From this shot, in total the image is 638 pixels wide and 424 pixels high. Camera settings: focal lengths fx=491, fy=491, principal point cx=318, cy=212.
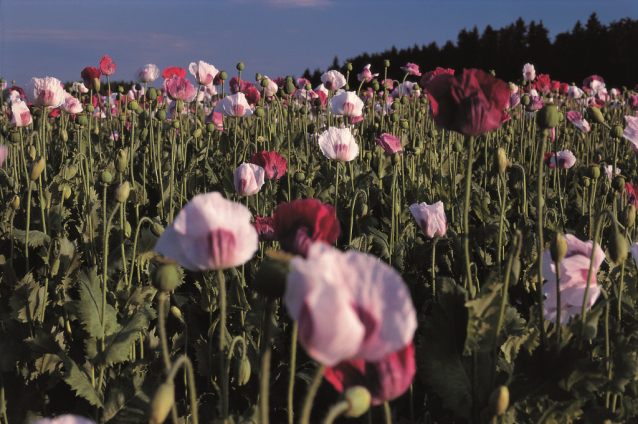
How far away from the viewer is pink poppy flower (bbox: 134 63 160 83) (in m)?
4.10

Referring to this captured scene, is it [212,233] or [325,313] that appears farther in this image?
[212,233]

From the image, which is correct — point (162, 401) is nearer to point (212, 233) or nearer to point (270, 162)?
point (212, 233)

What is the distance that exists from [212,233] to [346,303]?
31 cm

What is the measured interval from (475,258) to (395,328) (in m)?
2.11

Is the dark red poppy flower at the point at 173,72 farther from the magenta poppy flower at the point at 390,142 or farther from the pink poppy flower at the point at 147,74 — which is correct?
the magenta poppy flower at the point at 390,142

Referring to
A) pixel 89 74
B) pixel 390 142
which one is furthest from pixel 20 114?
pixel 390 142

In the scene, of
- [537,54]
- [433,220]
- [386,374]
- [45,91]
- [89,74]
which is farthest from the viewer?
[537,54]

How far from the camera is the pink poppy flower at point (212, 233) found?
0.71 meters

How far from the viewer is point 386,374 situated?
61 centimetres

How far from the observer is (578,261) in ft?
3.75

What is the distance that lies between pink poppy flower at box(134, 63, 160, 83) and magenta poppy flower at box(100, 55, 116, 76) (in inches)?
8.6

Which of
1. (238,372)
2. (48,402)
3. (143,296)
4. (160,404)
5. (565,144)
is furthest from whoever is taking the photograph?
(565,144)

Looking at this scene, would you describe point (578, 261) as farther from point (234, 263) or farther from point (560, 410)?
point (234, 263)

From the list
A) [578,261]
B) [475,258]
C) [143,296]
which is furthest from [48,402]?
[475,258]
